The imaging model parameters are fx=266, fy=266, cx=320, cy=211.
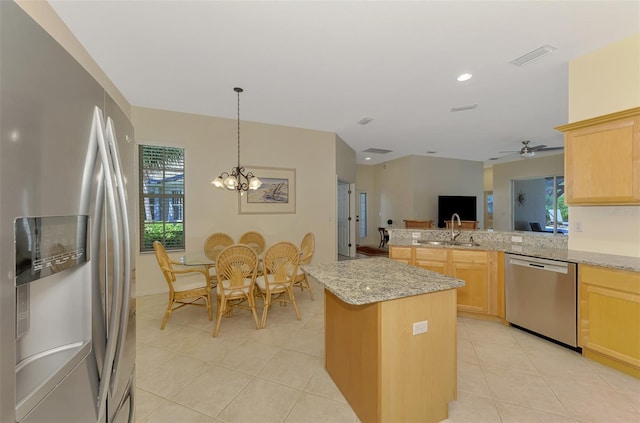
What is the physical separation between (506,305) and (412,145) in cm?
432

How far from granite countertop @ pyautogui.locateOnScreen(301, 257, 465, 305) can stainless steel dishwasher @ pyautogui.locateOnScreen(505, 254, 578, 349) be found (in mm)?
1568

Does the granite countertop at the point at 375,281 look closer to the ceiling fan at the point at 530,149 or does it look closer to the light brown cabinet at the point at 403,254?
the light brown cabinet at the point at 403,254

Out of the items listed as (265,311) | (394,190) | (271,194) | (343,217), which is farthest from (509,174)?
(265,311)

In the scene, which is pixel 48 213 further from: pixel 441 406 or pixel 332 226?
pixel 332 226

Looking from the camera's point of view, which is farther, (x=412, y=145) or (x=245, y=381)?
(x=412, y=145)

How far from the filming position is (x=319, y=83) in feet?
10.7

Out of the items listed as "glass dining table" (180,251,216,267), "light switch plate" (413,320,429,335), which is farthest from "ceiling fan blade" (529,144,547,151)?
"glass dining table" (180,251,216,267)

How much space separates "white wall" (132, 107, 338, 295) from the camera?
4.20m

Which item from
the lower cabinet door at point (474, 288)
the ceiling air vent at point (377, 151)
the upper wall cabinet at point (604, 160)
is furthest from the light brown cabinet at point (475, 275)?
the ceiling air vent at point (377, 151)

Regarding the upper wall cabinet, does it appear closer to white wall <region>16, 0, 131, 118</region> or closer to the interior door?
white wall <region>16, 0, 131, 118</region>

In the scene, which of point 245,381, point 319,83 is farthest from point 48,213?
point 319,83

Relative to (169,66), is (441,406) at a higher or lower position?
lower

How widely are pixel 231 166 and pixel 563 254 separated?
4.63 meters

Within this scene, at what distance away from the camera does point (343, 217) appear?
7.21 metres
